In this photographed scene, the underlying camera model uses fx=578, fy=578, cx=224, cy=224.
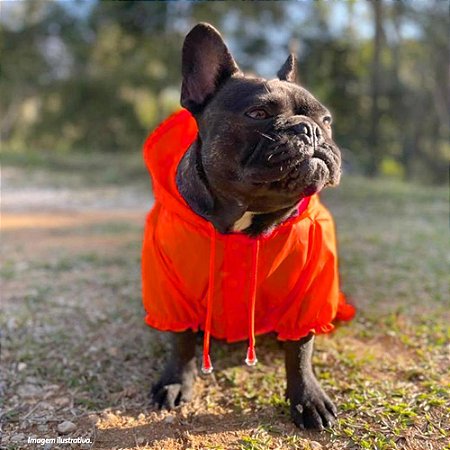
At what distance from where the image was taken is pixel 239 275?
2889 mm

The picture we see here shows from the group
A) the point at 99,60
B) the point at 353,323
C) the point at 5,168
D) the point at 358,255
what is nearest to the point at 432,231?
the point at 358,255

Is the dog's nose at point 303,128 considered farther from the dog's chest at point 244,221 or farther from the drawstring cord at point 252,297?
the drawstring cord at point 252,297

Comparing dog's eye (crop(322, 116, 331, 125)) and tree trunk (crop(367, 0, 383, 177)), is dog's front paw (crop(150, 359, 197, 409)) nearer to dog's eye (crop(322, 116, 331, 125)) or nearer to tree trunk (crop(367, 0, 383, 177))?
dog's eye (crop(322, 116, 331, 125))

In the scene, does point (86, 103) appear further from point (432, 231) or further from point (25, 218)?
point (432, 231)

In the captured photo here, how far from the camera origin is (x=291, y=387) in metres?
2.87

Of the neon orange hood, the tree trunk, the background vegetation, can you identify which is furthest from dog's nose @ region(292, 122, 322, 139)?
the tree trunk


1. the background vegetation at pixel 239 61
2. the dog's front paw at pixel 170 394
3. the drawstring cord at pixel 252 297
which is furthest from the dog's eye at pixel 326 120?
the background vegetation at pixel 239 61

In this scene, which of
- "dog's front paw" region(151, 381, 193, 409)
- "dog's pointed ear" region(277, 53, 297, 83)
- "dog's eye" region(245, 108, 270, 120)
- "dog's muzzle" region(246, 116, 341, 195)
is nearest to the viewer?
"dog's muzzle" region(246, 116, 341, 195)

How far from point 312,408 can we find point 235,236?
90 cm

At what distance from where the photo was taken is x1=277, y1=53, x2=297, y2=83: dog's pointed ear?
3.11 m

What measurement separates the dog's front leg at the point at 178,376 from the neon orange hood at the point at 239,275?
0.12 m

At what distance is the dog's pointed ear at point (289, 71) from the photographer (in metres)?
3.11

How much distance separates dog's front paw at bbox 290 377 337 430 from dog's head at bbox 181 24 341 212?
0.92 metres

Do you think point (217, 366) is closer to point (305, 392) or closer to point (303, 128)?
point (305, 392)
